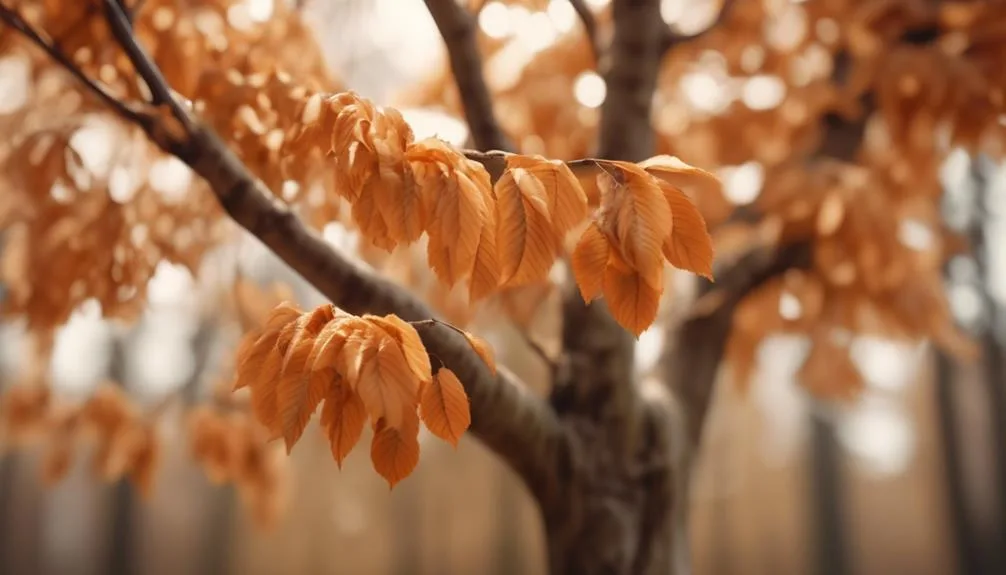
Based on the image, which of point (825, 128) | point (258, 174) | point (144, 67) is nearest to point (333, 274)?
point (258, 174)

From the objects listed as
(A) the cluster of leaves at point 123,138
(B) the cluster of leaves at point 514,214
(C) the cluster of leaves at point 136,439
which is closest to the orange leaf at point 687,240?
(B) the cluster of leaves at point 514,214

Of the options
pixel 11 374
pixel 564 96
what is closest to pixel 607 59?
pixel 564 96

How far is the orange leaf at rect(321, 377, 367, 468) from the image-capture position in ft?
2.64

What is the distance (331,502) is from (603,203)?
7242 mm

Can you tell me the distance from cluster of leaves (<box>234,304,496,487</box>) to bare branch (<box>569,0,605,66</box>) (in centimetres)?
95

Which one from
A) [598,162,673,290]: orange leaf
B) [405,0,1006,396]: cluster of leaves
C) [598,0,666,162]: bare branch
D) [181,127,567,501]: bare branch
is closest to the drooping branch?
[181,127,567,501]: bare branch

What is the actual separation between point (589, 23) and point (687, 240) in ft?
3.05

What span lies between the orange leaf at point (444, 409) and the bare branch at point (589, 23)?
3.13 ft

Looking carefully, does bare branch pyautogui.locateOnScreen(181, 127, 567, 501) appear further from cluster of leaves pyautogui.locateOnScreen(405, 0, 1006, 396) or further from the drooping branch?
cluster of leaves pyautogui.locateOnScreen(405, 0, 1006, 396)

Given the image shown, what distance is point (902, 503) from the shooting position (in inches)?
Result: 282

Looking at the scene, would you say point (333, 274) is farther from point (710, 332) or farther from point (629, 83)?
point (710, 332)

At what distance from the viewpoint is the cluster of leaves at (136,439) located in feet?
7.06

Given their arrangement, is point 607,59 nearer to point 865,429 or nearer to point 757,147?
point 757,147

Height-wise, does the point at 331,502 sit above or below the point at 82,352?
below
